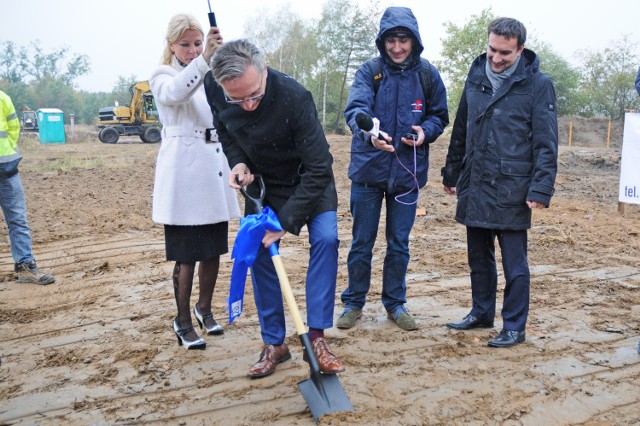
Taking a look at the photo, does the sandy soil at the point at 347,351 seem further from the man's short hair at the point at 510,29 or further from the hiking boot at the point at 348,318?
the man's short hair at the point at 510,29

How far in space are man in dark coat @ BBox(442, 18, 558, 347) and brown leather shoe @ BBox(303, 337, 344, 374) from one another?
1209mm

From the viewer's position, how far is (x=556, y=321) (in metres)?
4.19

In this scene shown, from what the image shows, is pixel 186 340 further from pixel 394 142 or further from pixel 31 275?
pixel 31 275

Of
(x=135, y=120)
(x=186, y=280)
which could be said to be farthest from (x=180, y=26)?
(x=135, y=120)

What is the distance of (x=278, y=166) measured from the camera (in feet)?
10.8

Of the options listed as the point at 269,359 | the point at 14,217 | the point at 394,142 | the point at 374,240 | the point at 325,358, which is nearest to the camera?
the point at 325,358

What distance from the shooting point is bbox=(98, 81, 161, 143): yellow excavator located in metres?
29.1

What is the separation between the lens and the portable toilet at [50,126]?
105 ft

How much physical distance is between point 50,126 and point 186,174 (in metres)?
32.6

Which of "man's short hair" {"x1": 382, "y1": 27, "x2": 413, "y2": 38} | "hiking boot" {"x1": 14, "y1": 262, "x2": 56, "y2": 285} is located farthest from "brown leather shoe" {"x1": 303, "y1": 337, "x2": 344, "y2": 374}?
"hiking boot" {"x1": 14, "y1": 262, "x2": 56, "y2": 285}

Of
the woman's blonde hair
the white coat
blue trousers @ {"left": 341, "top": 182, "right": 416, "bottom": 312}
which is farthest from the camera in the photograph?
blue trousers @ {"left": 341, "top": 182, "right": 416, "bottom": 312}

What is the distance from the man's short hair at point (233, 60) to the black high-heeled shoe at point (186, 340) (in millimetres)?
1708

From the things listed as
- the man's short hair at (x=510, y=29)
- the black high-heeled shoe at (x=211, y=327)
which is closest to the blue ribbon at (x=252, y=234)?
the black high-heeled shoe at (x=211, y=327)

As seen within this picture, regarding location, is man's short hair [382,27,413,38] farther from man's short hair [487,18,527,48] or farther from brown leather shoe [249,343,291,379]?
brown leather shoe [249,343,291,379]
